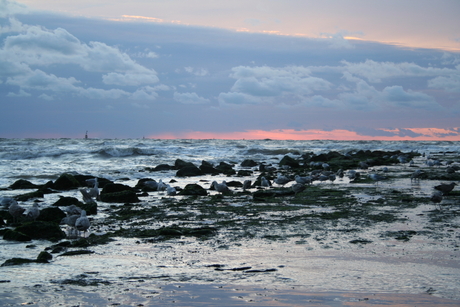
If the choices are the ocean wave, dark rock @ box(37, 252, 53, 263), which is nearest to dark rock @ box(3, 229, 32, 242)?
dark rock @ box(37, 252, 53, 263)

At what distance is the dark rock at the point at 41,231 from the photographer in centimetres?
793

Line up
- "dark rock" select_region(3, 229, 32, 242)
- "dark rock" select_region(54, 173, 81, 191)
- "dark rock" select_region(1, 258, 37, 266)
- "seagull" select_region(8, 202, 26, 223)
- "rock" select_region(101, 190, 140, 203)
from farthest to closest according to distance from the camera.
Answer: "dark rock" select_region(54, 173, 81, 191), "rock" select_region(101, 190, 140, 203), "seagull" select_region(8, 202, 26, 223), "dark rock" select_region(3, 229, 32, 242), "dark rock" select_region(1, 258, 37, 266)

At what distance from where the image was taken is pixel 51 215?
9742 millimetres

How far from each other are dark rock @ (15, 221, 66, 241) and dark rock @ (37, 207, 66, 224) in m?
1.55

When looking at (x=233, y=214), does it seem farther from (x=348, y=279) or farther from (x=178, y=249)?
(x=348, y=279)

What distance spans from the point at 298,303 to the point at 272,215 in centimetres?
533

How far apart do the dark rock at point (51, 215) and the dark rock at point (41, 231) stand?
155 cm

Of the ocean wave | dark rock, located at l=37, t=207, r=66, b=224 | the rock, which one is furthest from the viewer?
the ocean wave

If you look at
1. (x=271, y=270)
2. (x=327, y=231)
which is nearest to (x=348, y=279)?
(x=271, y=270)

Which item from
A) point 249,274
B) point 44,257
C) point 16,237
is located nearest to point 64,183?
point 16,237

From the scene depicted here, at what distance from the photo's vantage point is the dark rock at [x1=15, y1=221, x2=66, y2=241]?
793 cm

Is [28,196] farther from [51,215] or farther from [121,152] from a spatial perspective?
[121,152]

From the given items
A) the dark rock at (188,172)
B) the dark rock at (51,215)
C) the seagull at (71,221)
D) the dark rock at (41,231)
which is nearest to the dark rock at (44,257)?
the dark rock at (41,231)

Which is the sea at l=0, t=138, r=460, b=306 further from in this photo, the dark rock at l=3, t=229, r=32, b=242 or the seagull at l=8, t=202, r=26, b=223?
the seagull at l=8, t=202, r=26, b=223
